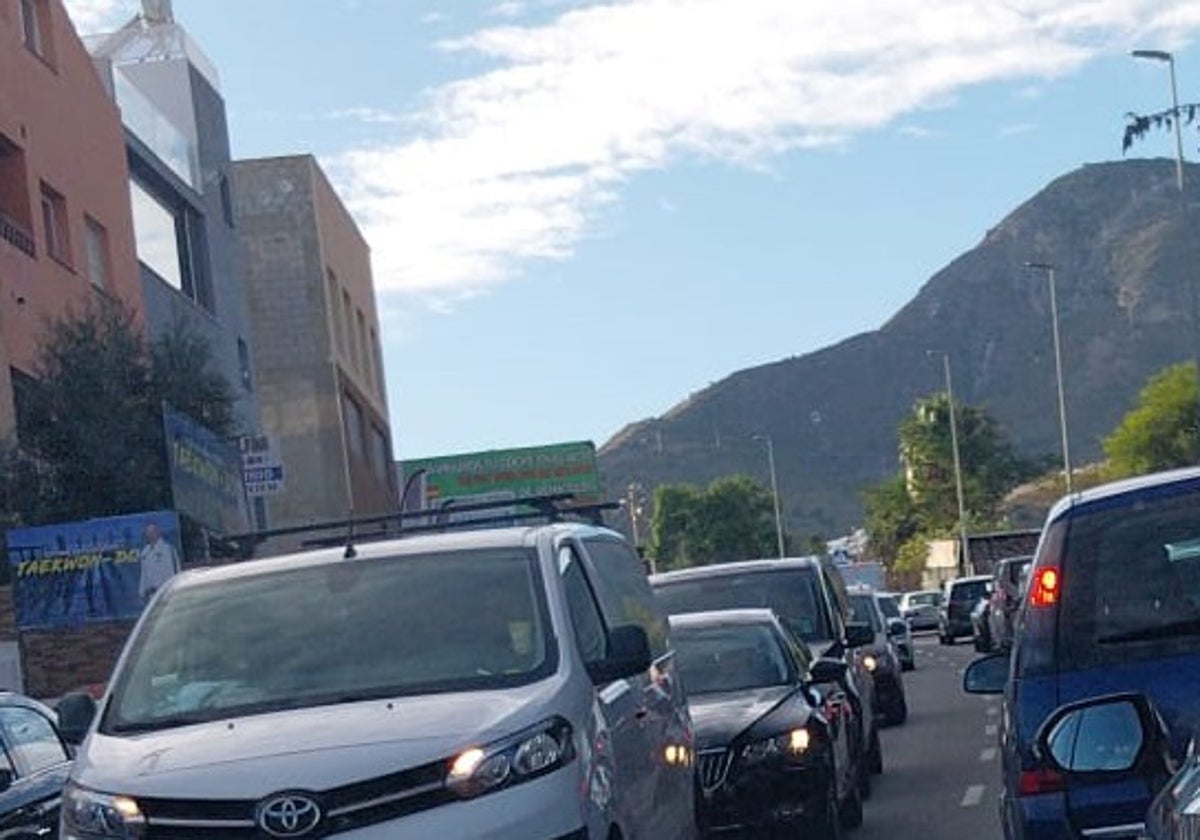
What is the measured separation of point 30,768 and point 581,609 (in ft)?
8.56

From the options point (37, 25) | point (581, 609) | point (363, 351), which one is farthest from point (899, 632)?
point (363, 351)

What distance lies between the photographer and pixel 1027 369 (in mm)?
149000

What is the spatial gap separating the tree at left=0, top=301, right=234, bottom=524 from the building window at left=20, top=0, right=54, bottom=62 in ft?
22.4

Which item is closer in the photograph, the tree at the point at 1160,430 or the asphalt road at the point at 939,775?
the asphalt road at the point at 939,775

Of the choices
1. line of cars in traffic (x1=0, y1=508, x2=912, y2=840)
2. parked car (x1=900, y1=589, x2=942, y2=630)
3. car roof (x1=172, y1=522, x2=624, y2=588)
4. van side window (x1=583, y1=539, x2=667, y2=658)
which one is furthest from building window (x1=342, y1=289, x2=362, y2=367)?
car roof (x1=172, y1=522, x2=624, y2=588)

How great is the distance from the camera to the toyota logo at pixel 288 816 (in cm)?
773

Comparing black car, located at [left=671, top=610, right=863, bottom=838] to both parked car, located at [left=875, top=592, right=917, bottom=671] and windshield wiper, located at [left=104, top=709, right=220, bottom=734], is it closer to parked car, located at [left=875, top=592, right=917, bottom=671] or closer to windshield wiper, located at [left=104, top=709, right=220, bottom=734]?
windshield wiper, located at [left=104, top=709, right=220, bottom=734]

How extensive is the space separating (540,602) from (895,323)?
6037 inches

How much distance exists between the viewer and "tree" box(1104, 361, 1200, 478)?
3226 inches

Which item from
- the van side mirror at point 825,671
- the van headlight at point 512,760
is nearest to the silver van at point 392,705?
the van headlight at point 512,760

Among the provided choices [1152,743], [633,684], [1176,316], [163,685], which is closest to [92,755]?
[163,685]

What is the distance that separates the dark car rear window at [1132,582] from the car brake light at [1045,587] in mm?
30

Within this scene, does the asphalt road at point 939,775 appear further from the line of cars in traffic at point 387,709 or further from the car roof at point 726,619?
the line of cars in traffic at point 387,709

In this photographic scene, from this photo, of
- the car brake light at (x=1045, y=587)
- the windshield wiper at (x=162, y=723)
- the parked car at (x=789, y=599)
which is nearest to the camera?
the car brake light at (x=1045, y=587)
